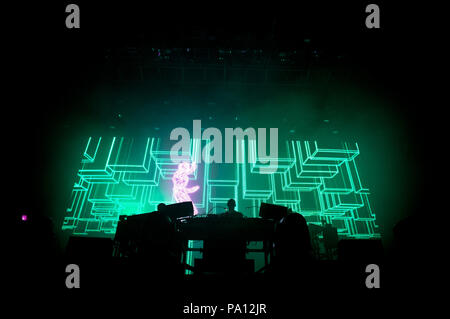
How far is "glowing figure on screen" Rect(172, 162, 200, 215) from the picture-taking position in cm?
766

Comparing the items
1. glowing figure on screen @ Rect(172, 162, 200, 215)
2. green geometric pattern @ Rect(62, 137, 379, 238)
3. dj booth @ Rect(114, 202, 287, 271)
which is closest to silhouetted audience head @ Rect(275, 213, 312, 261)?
dj booth @ Rect(114, 202, 287, 271)

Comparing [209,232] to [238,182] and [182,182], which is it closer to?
[238,182]

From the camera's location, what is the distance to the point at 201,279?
1905 millimetres

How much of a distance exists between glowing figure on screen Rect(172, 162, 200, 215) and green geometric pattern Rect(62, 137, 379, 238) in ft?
→ 0.57

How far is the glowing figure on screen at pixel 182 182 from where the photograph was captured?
25.1 feet

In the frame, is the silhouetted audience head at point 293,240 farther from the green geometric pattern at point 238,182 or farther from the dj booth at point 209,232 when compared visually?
the green geometric pattern at point 238,182

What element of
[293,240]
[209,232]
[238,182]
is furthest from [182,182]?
[293,240]

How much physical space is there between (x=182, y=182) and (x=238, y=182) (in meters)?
1.96

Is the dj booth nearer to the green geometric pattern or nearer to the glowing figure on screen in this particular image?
the glowing figure on screen

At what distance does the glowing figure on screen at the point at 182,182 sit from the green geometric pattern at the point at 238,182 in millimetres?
173
